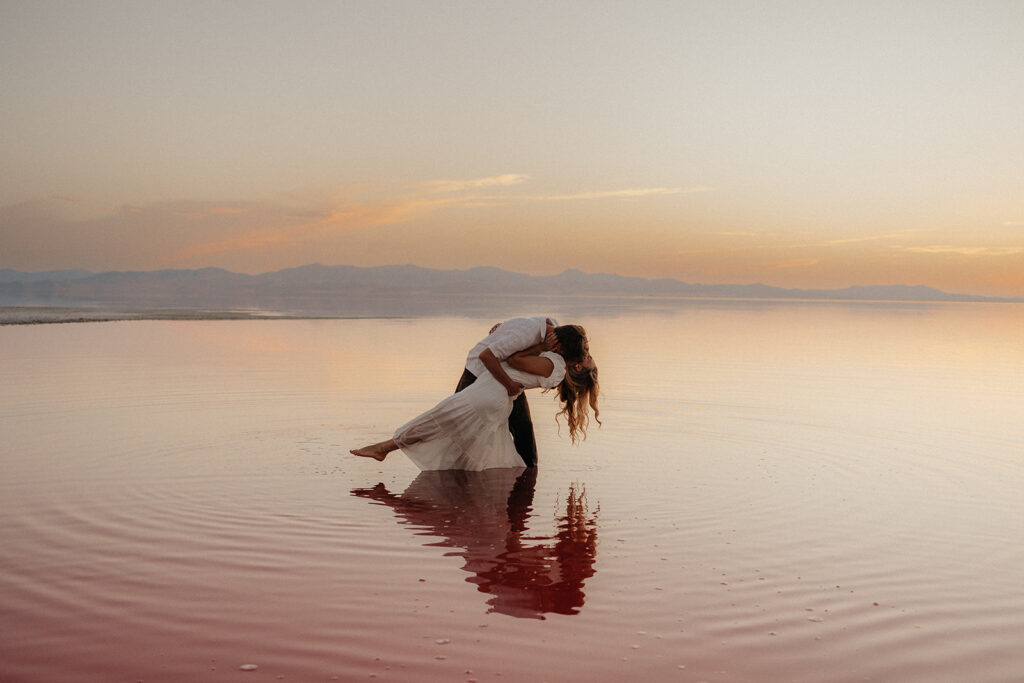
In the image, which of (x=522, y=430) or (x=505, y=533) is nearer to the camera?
(x=505, y=533)

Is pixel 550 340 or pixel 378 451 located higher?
pixel 550 340

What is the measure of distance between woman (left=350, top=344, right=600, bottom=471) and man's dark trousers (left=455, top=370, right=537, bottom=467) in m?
0.13

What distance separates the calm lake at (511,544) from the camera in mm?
4789

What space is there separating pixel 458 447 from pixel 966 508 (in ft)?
16.0

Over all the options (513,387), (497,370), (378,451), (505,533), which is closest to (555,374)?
(513,387)

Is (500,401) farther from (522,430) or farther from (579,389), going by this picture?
(579,389)

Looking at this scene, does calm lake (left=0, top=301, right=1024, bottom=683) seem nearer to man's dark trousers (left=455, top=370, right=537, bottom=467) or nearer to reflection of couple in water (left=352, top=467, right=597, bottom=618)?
reflection of couple in water (left=352, top=467, right=597, bottom=618)

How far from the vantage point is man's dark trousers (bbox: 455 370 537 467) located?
32.8ft

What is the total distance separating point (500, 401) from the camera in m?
9.66

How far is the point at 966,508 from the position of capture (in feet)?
27.3

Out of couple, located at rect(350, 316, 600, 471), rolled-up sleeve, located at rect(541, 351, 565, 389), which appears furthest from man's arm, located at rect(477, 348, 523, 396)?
rolled-up sleeve, located at rect(541, 351, 565, 389)

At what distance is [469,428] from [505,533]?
2648 millimetres

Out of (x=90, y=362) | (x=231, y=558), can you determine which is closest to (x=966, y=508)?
(x=231, y=558)

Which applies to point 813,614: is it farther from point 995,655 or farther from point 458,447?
point 458,447
